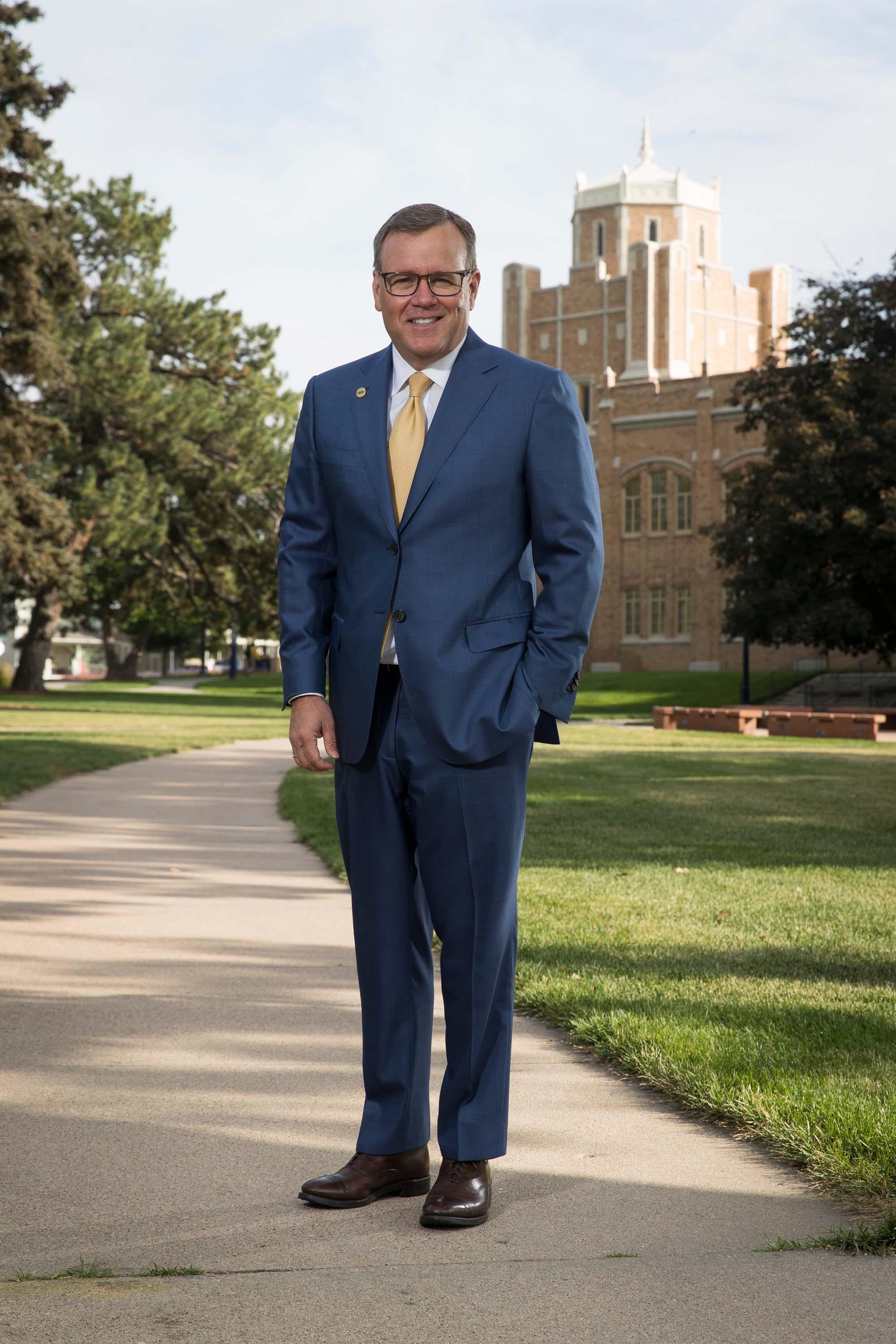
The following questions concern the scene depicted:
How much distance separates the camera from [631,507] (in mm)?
64938

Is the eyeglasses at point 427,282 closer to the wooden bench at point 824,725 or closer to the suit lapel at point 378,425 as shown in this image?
the suit lapel at point 378,425

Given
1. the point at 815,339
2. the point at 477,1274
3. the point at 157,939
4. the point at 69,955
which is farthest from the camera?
the point at 815,339

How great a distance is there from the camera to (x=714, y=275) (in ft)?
263

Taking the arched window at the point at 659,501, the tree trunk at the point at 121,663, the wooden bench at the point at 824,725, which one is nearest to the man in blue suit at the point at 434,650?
the wooden bench at the point at 824,725

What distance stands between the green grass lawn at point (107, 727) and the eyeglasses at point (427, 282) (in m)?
10.3

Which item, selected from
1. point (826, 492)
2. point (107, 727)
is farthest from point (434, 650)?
point (826, 492)

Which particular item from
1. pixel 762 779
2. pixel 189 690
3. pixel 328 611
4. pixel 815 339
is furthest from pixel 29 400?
pixel 328 611

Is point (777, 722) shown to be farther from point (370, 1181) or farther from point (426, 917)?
point (370, 1181)

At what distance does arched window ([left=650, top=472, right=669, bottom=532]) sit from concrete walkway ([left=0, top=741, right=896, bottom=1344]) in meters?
59.0

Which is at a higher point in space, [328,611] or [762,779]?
[328,611]

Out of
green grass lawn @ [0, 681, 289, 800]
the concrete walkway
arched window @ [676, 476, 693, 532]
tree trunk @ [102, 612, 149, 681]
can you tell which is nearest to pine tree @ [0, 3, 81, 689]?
green grass lawn @ [0, 681, 289, 800]

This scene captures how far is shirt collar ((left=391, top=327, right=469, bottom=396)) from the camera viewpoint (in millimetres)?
3256

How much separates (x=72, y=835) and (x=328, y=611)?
23.5 feet

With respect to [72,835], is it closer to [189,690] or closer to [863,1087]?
[863,1087]
